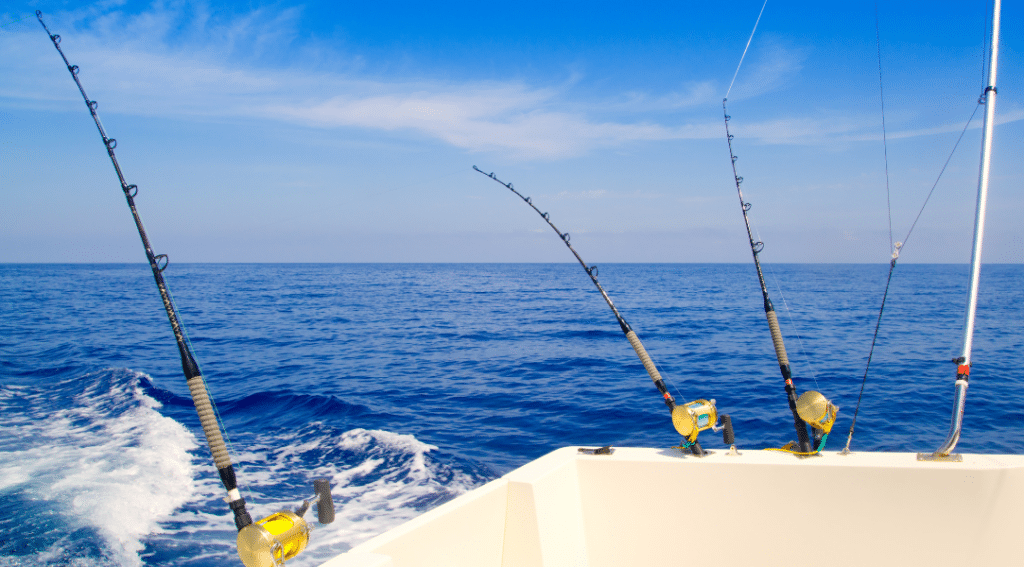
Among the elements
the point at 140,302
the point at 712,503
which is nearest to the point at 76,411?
the point at 712,503

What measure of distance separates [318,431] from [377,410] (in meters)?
1.21

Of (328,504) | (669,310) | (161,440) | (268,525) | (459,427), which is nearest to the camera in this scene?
(268,525)

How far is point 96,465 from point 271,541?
20.0ft

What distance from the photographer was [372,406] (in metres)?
9.08

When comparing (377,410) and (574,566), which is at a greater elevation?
(574,566)

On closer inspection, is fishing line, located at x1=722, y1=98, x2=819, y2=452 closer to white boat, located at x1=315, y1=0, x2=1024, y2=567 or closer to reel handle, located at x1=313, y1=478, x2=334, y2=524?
white boat, located at x1=315, y1=0, x2=1024, y2=567

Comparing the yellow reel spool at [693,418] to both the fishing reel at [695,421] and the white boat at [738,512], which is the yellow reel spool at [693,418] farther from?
the white boat at [738,512]

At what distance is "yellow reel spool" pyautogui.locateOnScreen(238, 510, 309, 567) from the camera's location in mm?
1736

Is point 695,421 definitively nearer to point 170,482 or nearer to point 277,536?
point 277,536

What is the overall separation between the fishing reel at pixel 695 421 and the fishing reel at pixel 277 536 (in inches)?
62.1

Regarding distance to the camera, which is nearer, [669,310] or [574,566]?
[574,566]

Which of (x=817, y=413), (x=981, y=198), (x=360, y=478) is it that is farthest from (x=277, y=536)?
(x=360, y=478)

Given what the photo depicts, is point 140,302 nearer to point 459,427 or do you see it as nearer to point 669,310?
point 669,310

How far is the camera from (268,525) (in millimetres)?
1782
